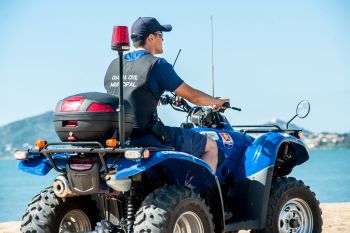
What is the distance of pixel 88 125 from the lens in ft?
22.7

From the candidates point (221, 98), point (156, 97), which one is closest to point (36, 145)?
point (156, 97)

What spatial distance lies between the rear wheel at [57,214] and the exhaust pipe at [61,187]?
324 mm

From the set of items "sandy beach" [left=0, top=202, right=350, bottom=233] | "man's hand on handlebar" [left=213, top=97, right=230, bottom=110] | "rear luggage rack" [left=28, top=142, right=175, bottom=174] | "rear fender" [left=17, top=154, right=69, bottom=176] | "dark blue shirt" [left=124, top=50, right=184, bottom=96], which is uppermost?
"dark blue shirt" [left=124, top=50, right=184, bottom=96]

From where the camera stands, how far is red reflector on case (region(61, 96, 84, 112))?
23.0 feet

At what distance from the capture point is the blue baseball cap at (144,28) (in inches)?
306

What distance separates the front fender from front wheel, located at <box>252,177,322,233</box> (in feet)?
1.10

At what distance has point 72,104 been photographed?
7.04 m

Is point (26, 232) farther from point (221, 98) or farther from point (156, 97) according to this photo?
point (221, 98)

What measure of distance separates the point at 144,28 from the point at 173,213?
5.84ft

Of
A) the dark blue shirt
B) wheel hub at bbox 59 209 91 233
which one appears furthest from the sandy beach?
the dark blue shirt

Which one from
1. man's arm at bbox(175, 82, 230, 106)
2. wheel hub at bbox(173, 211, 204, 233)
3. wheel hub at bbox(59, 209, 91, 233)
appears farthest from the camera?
wheel hub at bbox(59, 209, 91, 233)

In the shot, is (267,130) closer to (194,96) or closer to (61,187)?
(194,96)

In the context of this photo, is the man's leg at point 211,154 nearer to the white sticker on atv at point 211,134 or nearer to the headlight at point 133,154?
the white sticker on atv at point 211,134

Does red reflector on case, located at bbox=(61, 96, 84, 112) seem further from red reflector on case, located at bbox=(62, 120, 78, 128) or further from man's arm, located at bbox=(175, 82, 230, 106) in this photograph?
man's arm, located at bbox=(175, 82, 230, 106)
